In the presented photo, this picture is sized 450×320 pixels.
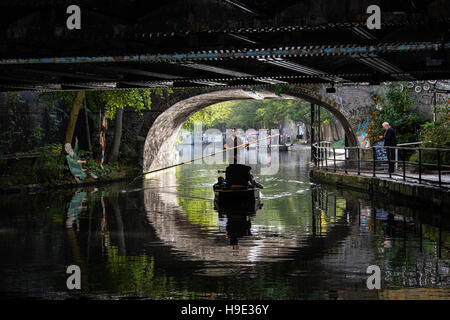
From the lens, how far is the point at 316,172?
25.2 meters

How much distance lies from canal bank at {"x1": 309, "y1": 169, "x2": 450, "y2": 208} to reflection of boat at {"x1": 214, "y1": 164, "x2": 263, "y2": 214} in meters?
3.85

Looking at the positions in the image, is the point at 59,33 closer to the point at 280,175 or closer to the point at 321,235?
the point at 321,235

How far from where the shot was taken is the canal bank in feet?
46.9

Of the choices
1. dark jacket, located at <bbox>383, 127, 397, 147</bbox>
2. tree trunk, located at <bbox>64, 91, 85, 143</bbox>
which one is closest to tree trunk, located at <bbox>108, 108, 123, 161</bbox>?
tree trunk, located at <bbox>64, 91, 85, 143</bbox>

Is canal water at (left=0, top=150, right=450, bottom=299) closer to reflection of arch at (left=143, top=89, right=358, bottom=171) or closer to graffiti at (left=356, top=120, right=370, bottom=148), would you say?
graffiti at (left=356, top=120, right=370, bottom=148)

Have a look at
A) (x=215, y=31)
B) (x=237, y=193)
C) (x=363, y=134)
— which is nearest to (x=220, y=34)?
(x=215, y=31)

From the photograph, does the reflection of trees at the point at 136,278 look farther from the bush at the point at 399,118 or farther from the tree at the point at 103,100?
the bush at the point at 399,118

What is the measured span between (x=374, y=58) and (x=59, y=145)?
20517mm

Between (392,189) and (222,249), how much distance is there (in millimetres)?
8722

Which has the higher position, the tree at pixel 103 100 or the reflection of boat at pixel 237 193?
the tree at pixel 103 100

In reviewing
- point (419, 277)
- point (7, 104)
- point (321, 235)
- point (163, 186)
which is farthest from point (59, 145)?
point (419, 277)

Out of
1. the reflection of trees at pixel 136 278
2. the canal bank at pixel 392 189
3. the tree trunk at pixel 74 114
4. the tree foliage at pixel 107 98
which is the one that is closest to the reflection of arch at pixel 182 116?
the tree foliage at pixel 107 98

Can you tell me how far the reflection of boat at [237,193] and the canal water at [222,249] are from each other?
0.56 metres

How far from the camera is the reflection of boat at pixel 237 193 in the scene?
16.1 m
